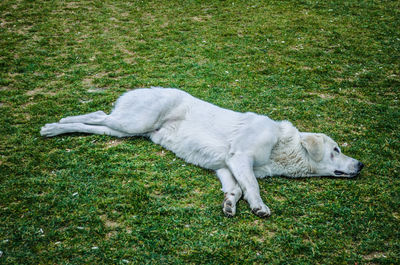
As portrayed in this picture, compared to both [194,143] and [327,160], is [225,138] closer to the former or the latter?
[194,143]

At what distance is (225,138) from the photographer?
5.08 meters

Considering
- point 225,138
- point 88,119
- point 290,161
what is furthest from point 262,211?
point 88,119

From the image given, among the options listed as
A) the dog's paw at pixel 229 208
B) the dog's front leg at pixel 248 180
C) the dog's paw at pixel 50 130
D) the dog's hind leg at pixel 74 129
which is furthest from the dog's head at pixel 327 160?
the dog's paw at pixel 50 130

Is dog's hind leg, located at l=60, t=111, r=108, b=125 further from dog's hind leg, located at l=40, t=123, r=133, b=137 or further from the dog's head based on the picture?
the dog's head

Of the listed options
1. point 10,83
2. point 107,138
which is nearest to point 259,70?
point 107,138

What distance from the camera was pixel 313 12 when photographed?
45.0ft

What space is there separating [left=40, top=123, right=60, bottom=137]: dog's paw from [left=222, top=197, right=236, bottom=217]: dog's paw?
3417 millimetres

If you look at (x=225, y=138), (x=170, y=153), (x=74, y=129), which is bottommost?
(x=170, y=153)

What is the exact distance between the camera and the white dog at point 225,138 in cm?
469

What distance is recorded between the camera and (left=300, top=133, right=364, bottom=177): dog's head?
493cm

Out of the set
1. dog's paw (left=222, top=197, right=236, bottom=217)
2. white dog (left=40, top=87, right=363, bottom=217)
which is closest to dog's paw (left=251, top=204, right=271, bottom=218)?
white dog (left=40, top=87, right=363, bottom=217)

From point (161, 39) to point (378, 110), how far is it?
284 inches

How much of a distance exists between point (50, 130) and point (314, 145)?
467 centimetres

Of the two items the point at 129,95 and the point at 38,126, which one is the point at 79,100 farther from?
the point at 129,95
